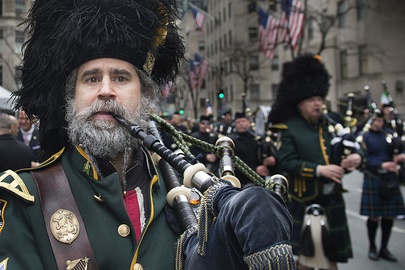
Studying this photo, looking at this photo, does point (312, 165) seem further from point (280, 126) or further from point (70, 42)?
point (70, 42)

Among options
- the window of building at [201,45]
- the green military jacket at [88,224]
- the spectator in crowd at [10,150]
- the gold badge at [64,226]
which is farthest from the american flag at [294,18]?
the window of building at [201,45]

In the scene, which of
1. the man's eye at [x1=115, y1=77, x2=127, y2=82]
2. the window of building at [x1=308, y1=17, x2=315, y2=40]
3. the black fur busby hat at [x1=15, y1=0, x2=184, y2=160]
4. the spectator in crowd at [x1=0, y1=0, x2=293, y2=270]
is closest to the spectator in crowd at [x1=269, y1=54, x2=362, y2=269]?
the spectator in crowd at [x1=0, y1=0, x2=293, y2=270]

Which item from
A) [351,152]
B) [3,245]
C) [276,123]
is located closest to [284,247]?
[3,245]

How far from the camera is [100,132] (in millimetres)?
2217

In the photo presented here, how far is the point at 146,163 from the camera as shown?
243 centimetres

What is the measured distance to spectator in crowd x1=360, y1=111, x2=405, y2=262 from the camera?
23.8ft

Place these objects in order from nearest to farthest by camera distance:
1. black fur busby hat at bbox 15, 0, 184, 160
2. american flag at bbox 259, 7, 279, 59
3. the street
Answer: black fur busby hat at bbox 15, 0, 184, 160 < the street < american flag at bbox 259, 7, 279, 59

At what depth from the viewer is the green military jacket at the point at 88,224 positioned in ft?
6.15

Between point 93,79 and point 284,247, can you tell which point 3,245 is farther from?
point 284,247

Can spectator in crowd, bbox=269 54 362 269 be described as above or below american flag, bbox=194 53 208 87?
below

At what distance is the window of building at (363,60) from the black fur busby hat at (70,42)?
93.0 ft

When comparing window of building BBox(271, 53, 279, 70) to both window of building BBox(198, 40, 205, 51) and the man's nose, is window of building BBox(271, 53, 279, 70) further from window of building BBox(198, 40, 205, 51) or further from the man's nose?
the man's nose

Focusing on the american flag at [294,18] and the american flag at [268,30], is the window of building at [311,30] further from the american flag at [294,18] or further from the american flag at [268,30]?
the american flag at [294,18]

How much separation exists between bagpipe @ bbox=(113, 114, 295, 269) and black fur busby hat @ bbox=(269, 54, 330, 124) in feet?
13.0
